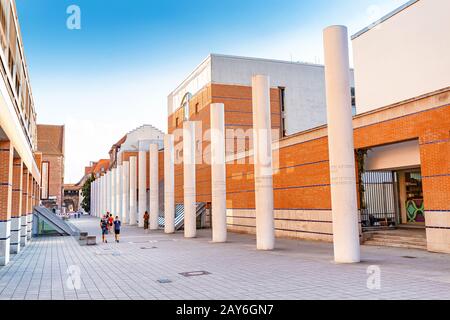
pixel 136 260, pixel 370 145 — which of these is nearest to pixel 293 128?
pixel 370 145

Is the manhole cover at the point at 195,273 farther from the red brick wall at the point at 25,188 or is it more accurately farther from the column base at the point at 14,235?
the red brick wall at the point at 25,188

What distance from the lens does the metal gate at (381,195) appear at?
66.6ft

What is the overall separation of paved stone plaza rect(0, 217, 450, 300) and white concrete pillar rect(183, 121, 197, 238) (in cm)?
781

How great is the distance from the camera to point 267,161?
17484 mm

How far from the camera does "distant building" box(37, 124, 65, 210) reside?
3474 inches

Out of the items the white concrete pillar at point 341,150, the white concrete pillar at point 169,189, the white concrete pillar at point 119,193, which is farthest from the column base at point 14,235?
the white concrete pillar at point 119,193

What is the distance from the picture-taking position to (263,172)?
56.7ft

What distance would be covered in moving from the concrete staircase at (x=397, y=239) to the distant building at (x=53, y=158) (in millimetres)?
79229

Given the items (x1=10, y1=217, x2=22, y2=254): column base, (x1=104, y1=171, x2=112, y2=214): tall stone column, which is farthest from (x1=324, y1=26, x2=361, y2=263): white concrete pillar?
(x1=104, y1=171, x2=112, y2=214): tall stone column

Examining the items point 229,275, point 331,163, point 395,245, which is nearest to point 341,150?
point 331,163

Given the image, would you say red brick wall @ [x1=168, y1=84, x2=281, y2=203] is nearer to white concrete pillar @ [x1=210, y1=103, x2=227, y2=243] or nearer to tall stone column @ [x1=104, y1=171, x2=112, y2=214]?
white concrete pillar @ [x1=210, y1=103, x2=227, y2=243]

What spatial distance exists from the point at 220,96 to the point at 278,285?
93.2 feet

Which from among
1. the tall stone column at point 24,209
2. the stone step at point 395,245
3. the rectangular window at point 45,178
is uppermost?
the rectangular window at point 45,178

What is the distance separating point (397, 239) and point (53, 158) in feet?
286
